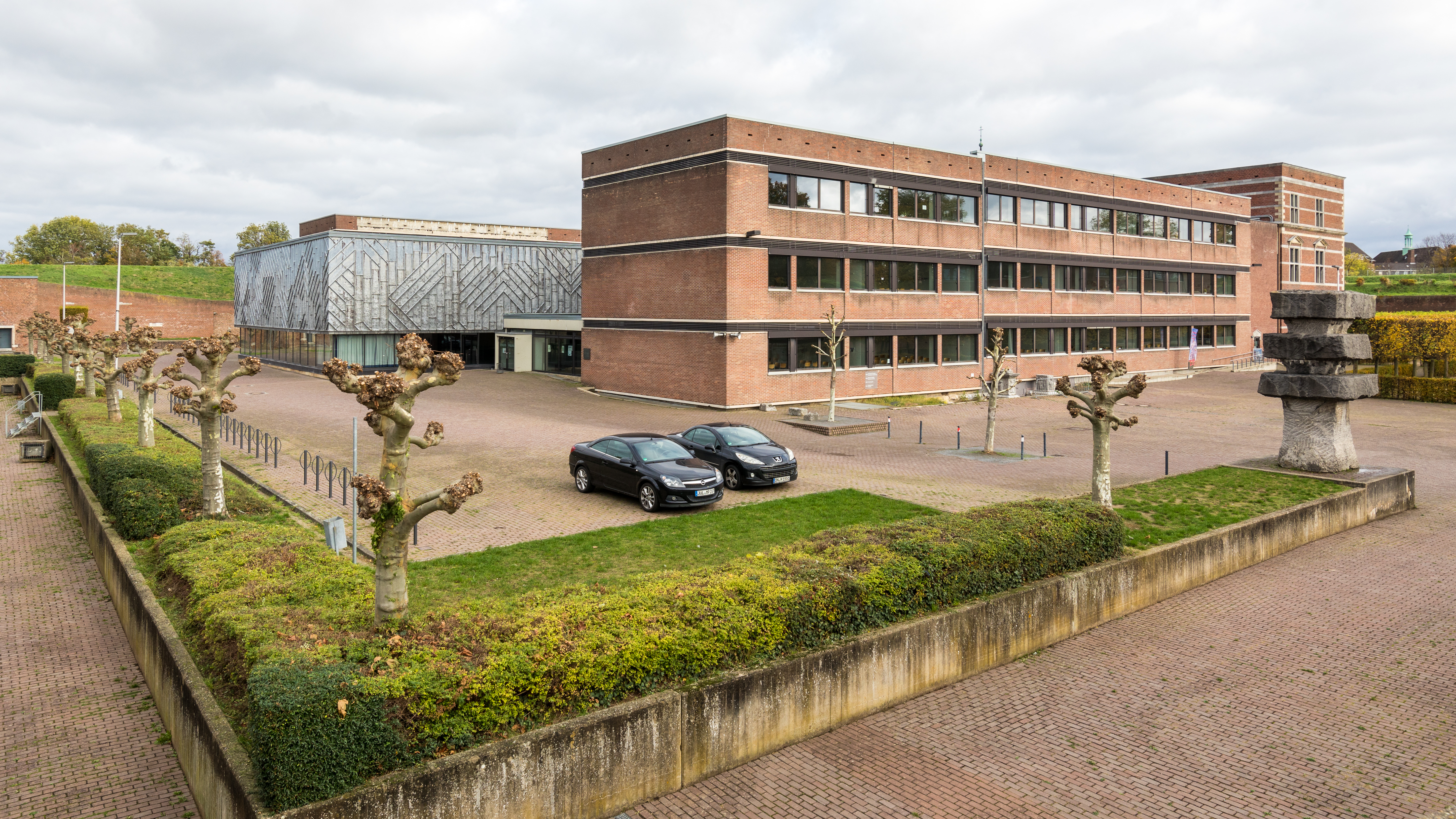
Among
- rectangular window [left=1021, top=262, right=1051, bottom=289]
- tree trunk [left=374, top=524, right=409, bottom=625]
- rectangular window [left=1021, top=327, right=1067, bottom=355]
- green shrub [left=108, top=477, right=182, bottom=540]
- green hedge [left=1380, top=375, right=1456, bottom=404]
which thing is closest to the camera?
tree trunk [left=374, top=524, right=409, bottom=625]

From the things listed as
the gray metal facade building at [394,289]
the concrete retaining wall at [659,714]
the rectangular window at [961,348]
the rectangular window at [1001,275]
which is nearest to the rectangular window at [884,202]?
the rectangular window at [961,348]

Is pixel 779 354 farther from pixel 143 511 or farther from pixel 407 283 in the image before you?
pixel 407 283

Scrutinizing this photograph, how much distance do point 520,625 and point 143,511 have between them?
28.6 feet

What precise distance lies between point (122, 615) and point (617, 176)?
31.3 m

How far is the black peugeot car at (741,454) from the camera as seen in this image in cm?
2014

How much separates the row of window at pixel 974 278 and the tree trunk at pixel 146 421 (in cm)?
2227

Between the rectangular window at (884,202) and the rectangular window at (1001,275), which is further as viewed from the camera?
the rectangular window at (1001,275)

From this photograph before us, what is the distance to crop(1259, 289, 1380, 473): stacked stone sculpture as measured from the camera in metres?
19.4

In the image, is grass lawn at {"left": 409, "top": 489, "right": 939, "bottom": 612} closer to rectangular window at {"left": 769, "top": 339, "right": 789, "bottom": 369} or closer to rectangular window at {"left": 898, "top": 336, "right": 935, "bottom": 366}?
rectangular window at {"left": 769, "top": 339, "right": 789, "bottom": 369}

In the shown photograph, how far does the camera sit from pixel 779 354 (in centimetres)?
3734

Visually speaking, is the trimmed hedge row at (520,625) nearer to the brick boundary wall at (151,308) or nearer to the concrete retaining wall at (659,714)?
the concrete retaining wall at (659,714)

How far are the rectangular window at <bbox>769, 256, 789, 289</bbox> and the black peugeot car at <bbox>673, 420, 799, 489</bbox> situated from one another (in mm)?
15893

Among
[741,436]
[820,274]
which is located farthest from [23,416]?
[820,274]

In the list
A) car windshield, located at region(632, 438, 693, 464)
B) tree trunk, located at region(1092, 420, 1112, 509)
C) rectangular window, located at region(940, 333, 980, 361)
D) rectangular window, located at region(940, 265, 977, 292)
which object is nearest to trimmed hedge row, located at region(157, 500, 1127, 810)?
tree trunk, located at region(1092, 420, 1112, 509)
